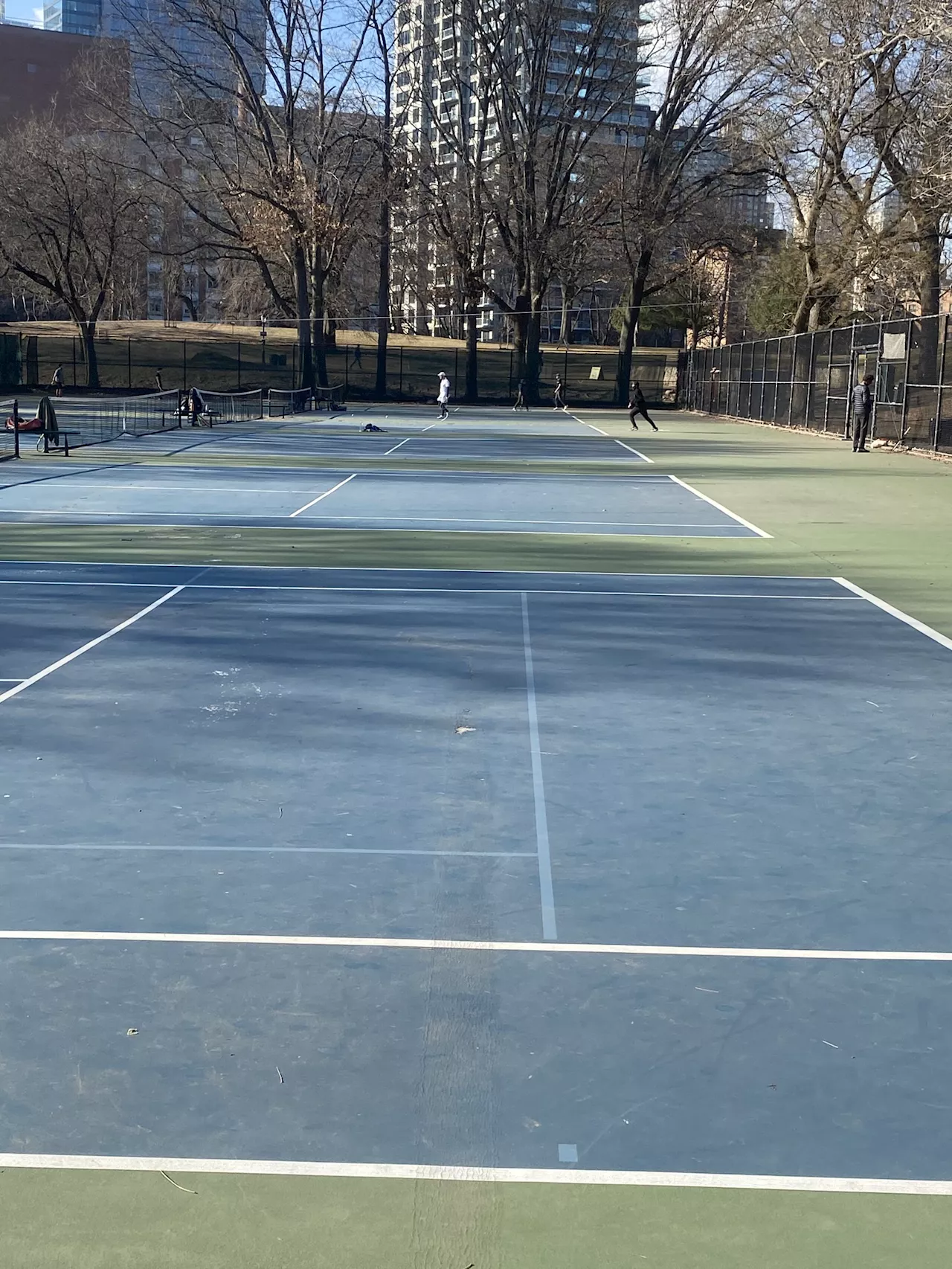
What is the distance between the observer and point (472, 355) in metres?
68.7

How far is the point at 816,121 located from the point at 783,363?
8.65 metres

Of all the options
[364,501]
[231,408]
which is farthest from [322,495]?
[231,408]

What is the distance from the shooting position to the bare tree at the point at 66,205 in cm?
6694

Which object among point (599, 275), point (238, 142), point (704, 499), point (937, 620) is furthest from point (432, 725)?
point (599, 275)

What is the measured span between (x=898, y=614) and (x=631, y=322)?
192 feet

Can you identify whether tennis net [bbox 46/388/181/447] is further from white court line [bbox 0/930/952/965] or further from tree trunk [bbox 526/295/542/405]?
white court line [bbox 0/930/952/965]

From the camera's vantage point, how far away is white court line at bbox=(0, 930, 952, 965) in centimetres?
497

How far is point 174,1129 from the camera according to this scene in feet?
12.3

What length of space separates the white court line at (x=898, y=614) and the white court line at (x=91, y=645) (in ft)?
19.9

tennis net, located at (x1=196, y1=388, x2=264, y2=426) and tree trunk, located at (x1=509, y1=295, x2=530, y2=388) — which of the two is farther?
tree trunk, located at (x1=509, y1=295, x2=530, y2=388)

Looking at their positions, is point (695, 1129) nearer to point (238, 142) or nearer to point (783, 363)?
point (783, 363)

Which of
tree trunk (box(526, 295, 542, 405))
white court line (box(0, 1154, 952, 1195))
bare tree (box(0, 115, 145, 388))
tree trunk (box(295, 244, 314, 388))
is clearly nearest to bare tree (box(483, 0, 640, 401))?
tree trunk (box(526, 295, 542, 405))

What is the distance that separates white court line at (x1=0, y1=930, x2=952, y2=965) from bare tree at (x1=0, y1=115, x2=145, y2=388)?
2568 inches

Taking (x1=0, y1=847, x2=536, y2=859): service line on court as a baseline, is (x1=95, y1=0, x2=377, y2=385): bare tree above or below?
above
